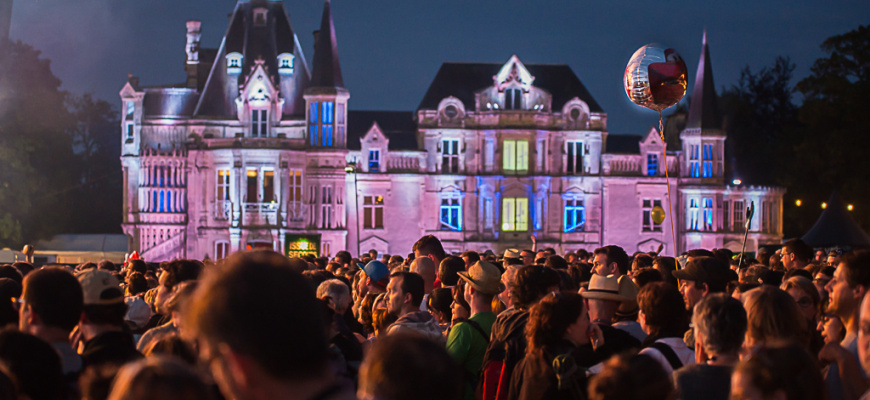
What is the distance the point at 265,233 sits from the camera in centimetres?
Answer: 4125

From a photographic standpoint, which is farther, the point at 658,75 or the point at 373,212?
the point at 373,212

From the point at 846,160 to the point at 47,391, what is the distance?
154 ft

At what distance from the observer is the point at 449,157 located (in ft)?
145

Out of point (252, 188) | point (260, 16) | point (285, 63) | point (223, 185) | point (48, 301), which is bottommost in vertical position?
point (48, 301)

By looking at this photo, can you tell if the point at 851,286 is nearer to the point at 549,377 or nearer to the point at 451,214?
the point at 549,377

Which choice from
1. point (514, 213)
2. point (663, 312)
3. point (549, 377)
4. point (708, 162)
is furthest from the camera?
point (708, 162)

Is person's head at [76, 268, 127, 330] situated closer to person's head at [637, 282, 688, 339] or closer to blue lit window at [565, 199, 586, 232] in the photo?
person's head at [637, 282, 688, 339]

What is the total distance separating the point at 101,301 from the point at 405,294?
9.00 ft

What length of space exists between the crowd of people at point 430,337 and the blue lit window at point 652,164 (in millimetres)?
36088

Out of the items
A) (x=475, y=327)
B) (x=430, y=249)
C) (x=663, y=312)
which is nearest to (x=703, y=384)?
(x=663, y=312)

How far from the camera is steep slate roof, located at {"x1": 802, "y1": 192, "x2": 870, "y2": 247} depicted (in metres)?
27.6

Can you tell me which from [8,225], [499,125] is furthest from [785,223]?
[8,225]

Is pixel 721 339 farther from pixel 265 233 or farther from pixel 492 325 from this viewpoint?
pixel 265 233

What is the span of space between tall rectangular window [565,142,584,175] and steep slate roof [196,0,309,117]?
12.7 metres
